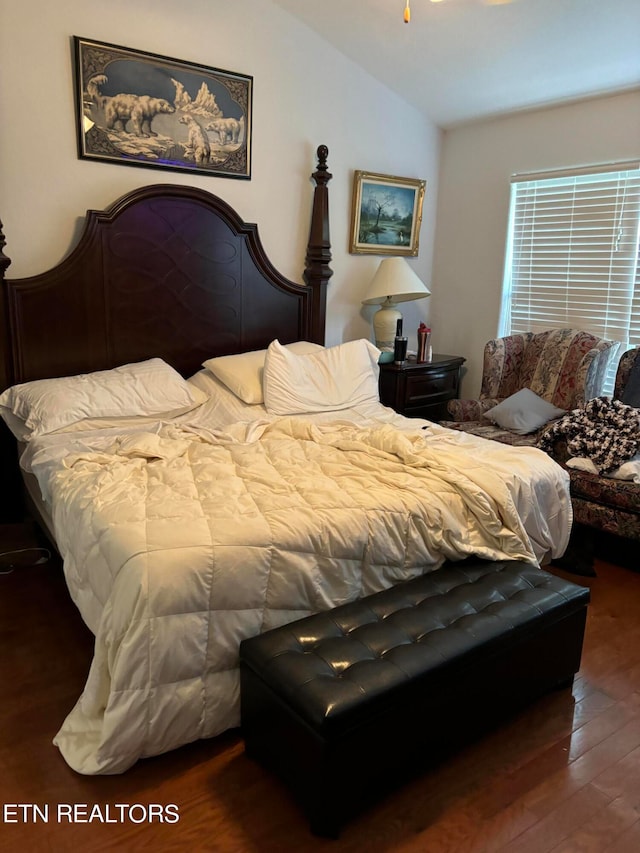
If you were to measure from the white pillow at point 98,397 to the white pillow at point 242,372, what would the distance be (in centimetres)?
20

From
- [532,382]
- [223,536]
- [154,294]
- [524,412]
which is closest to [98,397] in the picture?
[154,294]

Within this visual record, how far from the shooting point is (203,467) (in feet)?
7.58

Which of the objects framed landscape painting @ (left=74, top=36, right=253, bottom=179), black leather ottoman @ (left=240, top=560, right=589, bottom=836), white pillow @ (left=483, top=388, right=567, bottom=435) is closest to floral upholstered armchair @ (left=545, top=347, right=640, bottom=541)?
white pillow @ (left=483, top=388, right=567, bottom=435)

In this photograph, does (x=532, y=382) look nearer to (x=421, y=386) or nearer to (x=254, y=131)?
(x=421, y=386)

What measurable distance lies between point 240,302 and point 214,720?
96.4 inches

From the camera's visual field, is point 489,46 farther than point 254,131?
No

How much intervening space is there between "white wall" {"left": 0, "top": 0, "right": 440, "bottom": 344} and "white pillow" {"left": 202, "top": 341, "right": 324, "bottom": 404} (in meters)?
0.76

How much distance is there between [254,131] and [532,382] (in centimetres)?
219

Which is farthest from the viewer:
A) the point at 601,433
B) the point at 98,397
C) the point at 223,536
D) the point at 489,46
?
the point at 489,46

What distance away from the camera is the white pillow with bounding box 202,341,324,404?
3254mm

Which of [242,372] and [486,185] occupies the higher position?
[486,185]

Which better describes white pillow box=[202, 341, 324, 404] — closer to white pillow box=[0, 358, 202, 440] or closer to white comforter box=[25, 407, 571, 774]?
white pillow box=[0, 358, 202, 440]

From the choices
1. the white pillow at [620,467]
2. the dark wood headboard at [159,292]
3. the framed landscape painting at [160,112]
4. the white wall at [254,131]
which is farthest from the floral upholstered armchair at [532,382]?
the framed landscape painting at [160,112]

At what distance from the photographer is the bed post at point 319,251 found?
384cm
